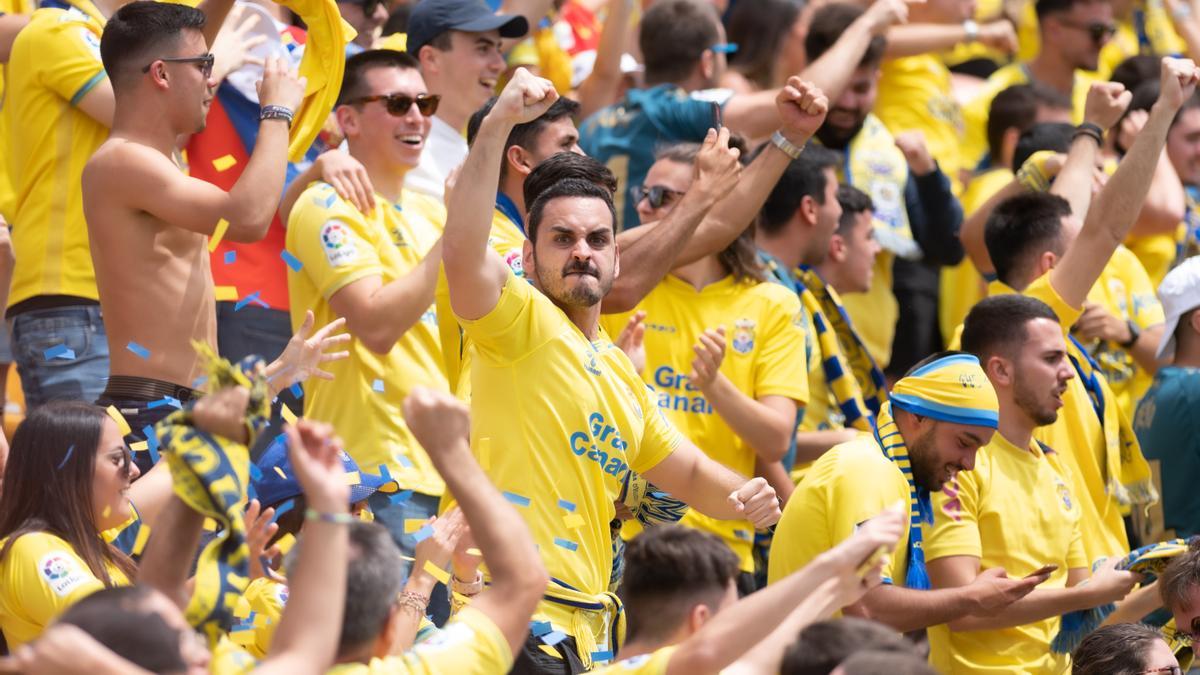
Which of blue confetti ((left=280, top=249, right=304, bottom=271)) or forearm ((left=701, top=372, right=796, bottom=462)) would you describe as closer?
blue confetti ((left=280, top=249, right=304, bottom=271))

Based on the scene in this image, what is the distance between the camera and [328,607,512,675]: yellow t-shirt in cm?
425

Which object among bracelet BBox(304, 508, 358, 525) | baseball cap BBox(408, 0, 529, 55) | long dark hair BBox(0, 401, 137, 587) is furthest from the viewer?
baseball cap BBox(408, 0, 529, 55)

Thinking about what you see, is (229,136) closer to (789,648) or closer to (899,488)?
(899,488)

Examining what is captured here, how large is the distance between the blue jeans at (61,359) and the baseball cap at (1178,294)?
15.4 feet

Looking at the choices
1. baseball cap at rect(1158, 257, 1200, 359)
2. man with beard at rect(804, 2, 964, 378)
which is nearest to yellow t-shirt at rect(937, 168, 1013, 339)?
Answer: man with beard at rect(804, 2, 964, 378)

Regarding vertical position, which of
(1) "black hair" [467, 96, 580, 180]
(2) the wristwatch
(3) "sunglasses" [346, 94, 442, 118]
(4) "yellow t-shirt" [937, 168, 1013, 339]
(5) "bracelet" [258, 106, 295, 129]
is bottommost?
(4) "yellow t-shirt" [937, 168, 1013, 339]

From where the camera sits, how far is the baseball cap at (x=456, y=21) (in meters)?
7.89

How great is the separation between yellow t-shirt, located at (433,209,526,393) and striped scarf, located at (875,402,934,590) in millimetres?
1458

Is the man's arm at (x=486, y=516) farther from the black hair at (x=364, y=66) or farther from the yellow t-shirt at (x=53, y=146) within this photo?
the black hair at (x=364, y=66)

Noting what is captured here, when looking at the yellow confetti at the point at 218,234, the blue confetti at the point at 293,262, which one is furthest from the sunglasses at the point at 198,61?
the blue confetti at the point at 293,262

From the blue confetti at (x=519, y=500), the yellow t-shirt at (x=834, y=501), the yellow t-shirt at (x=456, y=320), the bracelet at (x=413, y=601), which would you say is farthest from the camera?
the yellow t-shirt at (x=456, y=320)

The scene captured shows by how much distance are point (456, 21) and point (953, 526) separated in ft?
10.2

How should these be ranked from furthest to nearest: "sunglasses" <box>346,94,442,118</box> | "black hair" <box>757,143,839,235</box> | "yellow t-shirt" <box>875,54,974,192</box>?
"yellow t-shirt" <box>875,54,974,192</box>
"black hair" <box>757,143,839,235</box>
"sunglasses" <box>346,94,442,118</box>

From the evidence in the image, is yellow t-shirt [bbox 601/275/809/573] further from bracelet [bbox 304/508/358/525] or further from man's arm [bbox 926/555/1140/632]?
bracelet [bbox 304/508/358/525]
